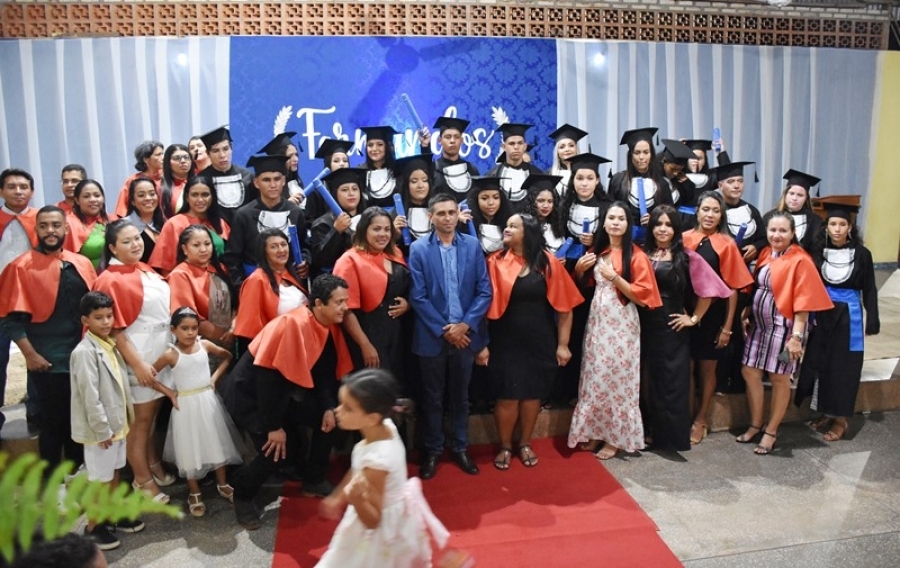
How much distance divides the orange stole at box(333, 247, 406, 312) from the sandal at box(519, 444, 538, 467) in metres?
1.22

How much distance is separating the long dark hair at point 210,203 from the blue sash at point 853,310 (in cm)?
366

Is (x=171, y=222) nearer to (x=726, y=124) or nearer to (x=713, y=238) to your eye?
(x=713, y=238)

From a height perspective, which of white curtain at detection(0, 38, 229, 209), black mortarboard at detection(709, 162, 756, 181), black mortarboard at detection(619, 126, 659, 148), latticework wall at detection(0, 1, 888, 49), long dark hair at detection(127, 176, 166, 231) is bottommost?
long dark hair at detection(127, 176, 166, 231)

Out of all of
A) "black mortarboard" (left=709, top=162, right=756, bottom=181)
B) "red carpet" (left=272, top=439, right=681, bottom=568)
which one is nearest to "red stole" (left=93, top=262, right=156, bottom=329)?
"red carpet" (left=272, top=439, right=681, bottom=568)

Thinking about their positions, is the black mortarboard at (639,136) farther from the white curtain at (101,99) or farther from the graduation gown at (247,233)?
the white curtain at (101,99)

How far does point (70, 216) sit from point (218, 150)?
930 millimetres

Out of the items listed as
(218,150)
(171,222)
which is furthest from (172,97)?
(171,222)

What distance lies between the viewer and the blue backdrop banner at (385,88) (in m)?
7.05

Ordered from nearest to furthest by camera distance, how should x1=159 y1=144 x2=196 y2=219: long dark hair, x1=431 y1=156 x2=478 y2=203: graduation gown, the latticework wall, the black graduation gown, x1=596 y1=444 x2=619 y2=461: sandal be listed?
x1=596 y1=444 x2=619 y2=461: sandal
the black graduation gown
x1=159 y1=144 x2=196 y2=219: long dark hair
x1=431 y1=156 x2=478 y2=203: graduation gown
the latticework wall

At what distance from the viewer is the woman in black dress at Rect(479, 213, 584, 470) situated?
4.08 meters

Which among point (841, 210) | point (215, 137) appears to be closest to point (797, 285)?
point (841, 210)

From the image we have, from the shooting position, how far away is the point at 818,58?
819cm

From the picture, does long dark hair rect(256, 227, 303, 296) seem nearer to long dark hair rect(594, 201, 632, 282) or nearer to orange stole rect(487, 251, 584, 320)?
orange stole rect(487, 251, 584, 320)

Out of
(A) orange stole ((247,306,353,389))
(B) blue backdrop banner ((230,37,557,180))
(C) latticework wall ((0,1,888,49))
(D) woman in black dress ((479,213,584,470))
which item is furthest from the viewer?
(B) blue backdrop banner ((230,37,557,180))
